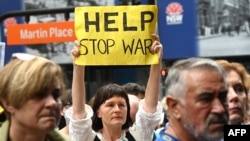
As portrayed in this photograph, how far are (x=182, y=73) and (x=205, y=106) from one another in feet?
0.61

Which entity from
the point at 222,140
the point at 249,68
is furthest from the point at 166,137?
the point at 249,68

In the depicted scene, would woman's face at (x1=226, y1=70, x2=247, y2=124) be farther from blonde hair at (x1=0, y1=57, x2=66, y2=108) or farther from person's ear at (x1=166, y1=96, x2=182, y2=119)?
blonde hair at (x1=0, y1=57, x2=66, y2=108)

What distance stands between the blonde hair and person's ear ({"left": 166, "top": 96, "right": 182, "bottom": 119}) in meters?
0.45

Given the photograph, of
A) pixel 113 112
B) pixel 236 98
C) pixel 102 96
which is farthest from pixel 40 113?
pixel 102 96

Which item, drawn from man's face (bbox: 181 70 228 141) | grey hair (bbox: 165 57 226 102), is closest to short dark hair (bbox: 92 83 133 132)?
grey hair (bbox: 165 57 226 102)

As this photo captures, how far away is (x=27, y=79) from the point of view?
3064mm

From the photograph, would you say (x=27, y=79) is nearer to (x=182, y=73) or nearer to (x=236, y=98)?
(x=182, y=73)

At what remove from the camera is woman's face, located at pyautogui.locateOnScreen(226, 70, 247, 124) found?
160 inches

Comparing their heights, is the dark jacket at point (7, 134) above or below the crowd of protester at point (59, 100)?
below

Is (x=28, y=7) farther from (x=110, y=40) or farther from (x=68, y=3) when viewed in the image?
(x=110, y=40)

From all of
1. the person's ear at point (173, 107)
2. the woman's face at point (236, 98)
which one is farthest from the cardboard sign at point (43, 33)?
the person's ear at point (173, 107)

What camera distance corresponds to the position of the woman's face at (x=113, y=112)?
191 inches

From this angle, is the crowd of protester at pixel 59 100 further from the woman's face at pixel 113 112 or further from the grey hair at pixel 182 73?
the woman's face at pixel 113 112

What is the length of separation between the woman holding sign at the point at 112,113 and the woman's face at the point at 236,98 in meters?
0.54
